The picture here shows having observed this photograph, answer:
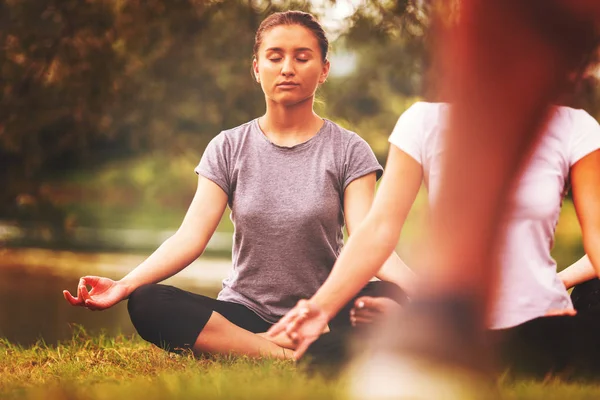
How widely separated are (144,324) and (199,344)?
0.70ft

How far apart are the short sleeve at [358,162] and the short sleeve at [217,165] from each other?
455mm

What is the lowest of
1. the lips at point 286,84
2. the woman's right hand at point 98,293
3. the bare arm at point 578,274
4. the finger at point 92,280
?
the woman's right hand at point 98,293

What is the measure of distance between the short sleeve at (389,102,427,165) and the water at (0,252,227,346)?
2516 millimetres

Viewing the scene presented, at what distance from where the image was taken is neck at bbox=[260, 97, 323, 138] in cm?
327

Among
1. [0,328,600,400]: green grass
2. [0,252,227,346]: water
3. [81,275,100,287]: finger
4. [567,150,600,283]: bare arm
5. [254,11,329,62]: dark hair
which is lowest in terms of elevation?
[0,252,227,346]: water

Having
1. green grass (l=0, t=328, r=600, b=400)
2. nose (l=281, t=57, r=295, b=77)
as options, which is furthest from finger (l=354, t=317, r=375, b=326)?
nose (l=281, t=57, r=295, b=77)

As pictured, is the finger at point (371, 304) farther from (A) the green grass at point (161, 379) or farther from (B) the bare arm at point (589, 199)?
(B) the bare arm at point (589, 199)

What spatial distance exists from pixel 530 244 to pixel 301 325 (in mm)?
647

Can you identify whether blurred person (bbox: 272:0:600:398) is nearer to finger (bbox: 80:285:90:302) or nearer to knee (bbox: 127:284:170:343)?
finger (bbox: 80:285:90:302)

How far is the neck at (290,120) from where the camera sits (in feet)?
10.7

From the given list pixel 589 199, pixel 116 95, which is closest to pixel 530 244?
pixel 589 199

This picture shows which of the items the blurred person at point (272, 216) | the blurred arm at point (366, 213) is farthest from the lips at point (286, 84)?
the blurred arm at point (366, 213)

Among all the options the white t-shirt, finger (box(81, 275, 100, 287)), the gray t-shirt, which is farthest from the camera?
the gray t-shirt

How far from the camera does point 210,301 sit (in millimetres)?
3203
